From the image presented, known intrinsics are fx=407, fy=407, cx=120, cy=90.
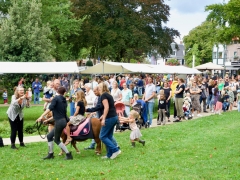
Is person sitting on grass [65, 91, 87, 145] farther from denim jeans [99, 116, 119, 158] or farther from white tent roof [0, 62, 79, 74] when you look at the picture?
white tent roof [0, 62, 79, 74]


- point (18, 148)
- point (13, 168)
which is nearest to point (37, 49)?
point (18, 148)

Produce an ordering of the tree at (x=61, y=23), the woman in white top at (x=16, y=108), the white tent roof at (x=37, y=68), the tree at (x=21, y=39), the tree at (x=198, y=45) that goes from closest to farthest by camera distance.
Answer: the woman in white top at (x=16, y=108), the white tent roof at (x=37, y=68), the tree at (x=21, y=39), the tree at (x=61, y=23), the tree at (x=198, y=45)

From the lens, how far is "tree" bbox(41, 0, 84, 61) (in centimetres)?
4188

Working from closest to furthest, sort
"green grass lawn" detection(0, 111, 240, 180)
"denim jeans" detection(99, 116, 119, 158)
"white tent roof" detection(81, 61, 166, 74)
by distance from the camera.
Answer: "green grass lawn" detection(0, 111, 240, 180) → "denim jeans" detection(99, 116, 119, 158) → "white tent roof" detection(81, 61, 166, 74)

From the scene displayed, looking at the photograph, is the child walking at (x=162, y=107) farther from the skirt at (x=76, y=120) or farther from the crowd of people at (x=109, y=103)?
Result: the skirt at (x=76, y=120)

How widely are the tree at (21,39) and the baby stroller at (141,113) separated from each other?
765 inches

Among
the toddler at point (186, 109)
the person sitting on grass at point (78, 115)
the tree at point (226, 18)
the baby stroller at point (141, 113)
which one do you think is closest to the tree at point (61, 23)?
the tree at point (226, 18)

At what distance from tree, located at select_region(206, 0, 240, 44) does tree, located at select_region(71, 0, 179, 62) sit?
698cm

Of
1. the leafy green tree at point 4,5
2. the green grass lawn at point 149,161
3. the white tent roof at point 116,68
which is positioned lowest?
the green grass lawn at point 149,161

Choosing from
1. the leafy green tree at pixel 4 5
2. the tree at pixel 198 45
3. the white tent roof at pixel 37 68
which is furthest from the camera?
the tree at pixel 198 45

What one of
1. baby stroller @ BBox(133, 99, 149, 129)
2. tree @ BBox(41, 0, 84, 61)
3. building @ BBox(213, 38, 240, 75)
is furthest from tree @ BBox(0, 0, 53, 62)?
building @ BBox(213, 38, 240, 75)

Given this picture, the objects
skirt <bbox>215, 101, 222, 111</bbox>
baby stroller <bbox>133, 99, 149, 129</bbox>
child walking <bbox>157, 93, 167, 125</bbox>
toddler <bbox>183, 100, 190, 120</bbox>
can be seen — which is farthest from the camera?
skirt <bbox>215, 101, 222, 111</bbox>

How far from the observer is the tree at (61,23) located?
137ft

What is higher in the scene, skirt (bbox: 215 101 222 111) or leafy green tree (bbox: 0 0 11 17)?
leafy green tree (bbox: 0 0 11 17)
